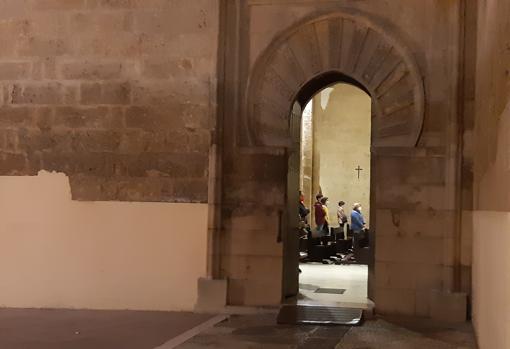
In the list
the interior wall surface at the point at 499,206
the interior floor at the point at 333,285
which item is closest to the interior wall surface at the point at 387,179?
the interior floor at the point at 333,285

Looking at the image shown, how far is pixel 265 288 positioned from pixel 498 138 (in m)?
3.46

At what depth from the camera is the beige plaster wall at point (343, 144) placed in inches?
629

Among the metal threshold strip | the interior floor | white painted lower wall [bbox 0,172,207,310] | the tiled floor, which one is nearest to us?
the tiled floor

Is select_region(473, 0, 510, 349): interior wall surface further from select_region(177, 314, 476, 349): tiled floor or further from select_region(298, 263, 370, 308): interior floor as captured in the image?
select_region(298, 263, 370, 308): interior floor

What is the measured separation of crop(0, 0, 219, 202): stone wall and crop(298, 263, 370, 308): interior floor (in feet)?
5.42

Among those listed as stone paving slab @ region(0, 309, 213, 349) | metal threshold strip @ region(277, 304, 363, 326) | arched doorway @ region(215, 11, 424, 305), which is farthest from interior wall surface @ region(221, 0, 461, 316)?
stone paving slab @ region(0, 309, 213, 349)

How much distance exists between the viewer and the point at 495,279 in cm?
324

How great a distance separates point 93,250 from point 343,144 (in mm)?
10793

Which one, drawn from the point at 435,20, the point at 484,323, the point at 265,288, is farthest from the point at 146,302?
the point at 435,20

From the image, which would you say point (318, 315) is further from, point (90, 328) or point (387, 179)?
point (90, 328)

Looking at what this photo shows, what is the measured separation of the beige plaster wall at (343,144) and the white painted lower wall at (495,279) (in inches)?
455

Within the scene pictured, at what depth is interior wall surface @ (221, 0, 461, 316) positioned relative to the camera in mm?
5801

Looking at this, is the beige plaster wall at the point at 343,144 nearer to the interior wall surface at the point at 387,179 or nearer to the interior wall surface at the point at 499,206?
the interior wall surface at the point at 387,179

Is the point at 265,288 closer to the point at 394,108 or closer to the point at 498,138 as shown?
the point at 394,108
